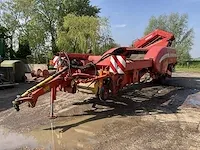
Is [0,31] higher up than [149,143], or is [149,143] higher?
[0,31]

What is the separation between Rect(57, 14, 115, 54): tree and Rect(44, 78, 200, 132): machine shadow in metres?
15.0

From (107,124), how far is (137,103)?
1.75 metres

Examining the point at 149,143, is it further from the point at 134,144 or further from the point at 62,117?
the point at 62,117

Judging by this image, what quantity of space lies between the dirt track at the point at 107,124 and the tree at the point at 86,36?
638 inches

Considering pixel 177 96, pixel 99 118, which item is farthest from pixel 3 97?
pixel 177 96

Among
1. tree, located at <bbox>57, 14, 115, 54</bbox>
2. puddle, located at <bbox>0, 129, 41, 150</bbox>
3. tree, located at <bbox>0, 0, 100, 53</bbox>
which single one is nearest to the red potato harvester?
puddle, located at <bbox>0, 129, 41, 150</bbox>

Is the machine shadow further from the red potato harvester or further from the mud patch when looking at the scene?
the red potato harvester

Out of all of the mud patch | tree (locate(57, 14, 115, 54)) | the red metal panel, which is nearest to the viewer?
the red metal panel

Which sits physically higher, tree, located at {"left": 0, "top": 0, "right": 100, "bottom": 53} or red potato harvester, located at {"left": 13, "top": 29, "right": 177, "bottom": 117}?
tree, located at {"left": 0, "top": 0, "right": 100, "bottom": 53}

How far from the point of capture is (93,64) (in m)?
5.84

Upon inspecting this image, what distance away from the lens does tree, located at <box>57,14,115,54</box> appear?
23141 millimetres

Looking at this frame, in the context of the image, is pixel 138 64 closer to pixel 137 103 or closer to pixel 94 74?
pixel 137 103

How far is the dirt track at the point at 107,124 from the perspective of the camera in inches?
155

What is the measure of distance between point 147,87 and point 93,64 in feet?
11.0
